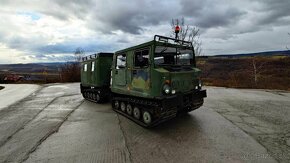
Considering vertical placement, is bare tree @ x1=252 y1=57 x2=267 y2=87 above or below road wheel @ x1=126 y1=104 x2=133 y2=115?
above

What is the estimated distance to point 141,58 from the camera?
5.96 metres

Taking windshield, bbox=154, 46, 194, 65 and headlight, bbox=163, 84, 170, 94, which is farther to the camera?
windshield, bbox=154, 46, 194, 65

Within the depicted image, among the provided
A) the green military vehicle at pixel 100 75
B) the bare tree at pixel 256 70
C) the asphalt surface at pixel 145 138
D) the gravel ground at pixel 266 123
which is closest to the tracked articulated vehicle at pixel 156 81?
the asphalt surface at pixel 145 138

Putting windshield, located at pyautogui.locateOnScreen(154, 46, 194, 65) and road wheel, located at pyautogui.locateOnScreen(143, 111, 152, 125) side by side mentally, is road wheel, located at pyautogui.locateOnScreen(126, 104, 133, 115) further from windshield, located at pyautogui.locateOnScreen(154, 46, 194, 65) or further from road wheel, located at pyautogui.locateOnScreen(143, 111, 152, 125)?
windshield, located at pyautogui.locateOnScreen(154, 46, 194, 65)

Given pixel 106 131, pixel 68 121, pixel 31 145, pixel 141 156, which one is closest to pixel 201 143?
pixel 141 156

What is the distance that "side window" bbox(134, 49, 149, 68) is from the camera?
583 cm

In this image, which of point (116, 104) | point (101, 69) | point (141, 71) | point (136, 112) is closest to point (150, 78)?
point (141, 71)

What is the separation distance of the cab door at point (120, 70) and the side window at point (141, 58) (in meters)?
0.72

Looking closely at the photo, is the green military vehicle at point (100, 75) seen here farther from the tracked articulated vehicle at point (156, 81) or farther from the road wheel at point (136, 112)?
the road wheel at point (136, 112)

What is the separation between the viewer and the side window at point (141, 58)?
5834 mm

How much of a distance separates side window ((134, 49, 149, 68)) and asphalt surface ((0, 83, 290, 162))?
6.35ft

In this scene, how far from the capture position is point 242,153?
4023 millimetres

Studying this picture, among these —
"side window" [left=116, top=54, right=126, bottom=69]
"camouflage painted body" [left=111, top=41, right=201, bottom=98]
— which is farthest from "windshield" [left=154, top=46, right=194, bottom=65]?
"side window" [left=116, top=54, right=126, bottom=69]

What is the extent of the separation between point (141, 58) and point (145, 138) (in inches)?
93.5
